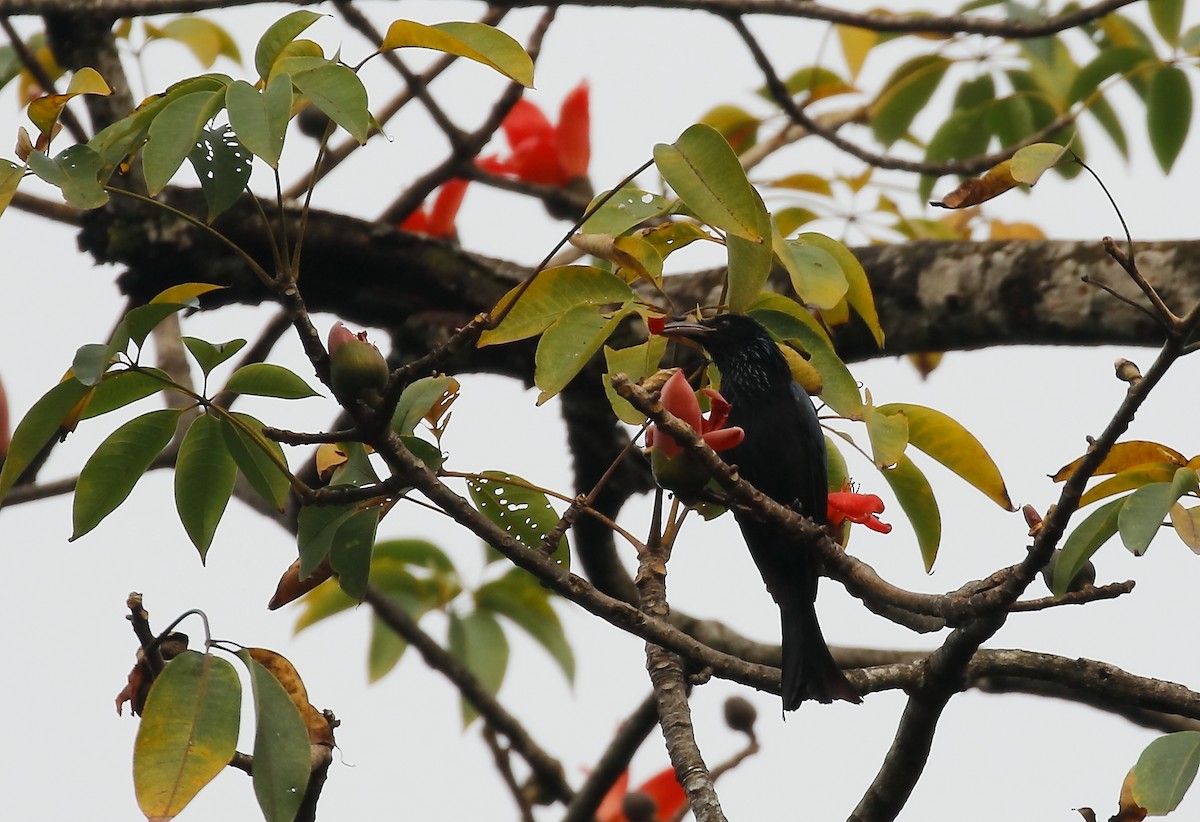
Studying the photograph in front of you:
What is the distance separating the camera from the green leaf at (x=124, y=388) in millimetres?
2082

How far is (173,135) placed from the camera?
1.93 meters

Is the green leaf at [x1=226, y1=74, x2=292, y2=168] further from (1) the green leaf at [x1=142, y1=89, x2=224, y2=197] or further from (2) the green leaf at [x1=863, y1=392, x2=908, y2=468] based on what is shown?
(2) the green leaf at [x1=863, y1=392, x2=908, y2=468]

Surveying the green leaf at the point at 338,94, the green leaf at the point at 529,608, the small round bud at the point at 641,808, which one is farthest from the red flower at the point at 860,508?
the green leaf at the point at 529,608

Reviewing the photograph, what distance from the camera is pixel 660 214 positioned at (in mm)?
2475

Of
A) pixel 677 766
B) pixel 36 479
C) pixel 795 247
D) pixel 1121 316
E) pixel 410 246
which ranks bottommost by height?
pixel 677 766

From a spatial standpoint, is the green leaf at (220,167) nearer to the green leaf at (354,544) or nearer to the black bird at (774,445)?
the green leaf at (354,544)

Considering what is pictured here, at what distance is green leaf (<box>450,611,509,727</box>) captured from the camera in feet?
15.0

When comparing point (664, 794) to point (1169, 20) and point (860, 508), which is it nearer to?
point (860, 508)

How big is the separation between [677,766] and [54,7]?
313 cm

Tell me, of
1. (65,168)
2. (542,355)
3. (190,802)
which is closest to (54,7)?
(65,168)

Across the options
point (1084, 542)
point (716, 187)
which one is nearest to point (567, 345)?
point (716, 187)

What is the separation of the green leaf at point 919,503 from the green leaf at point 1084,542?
0.41m

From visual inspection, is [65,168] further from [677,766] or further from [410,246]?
[410,246]

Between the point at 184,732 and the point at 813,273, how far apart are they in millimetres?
1268
